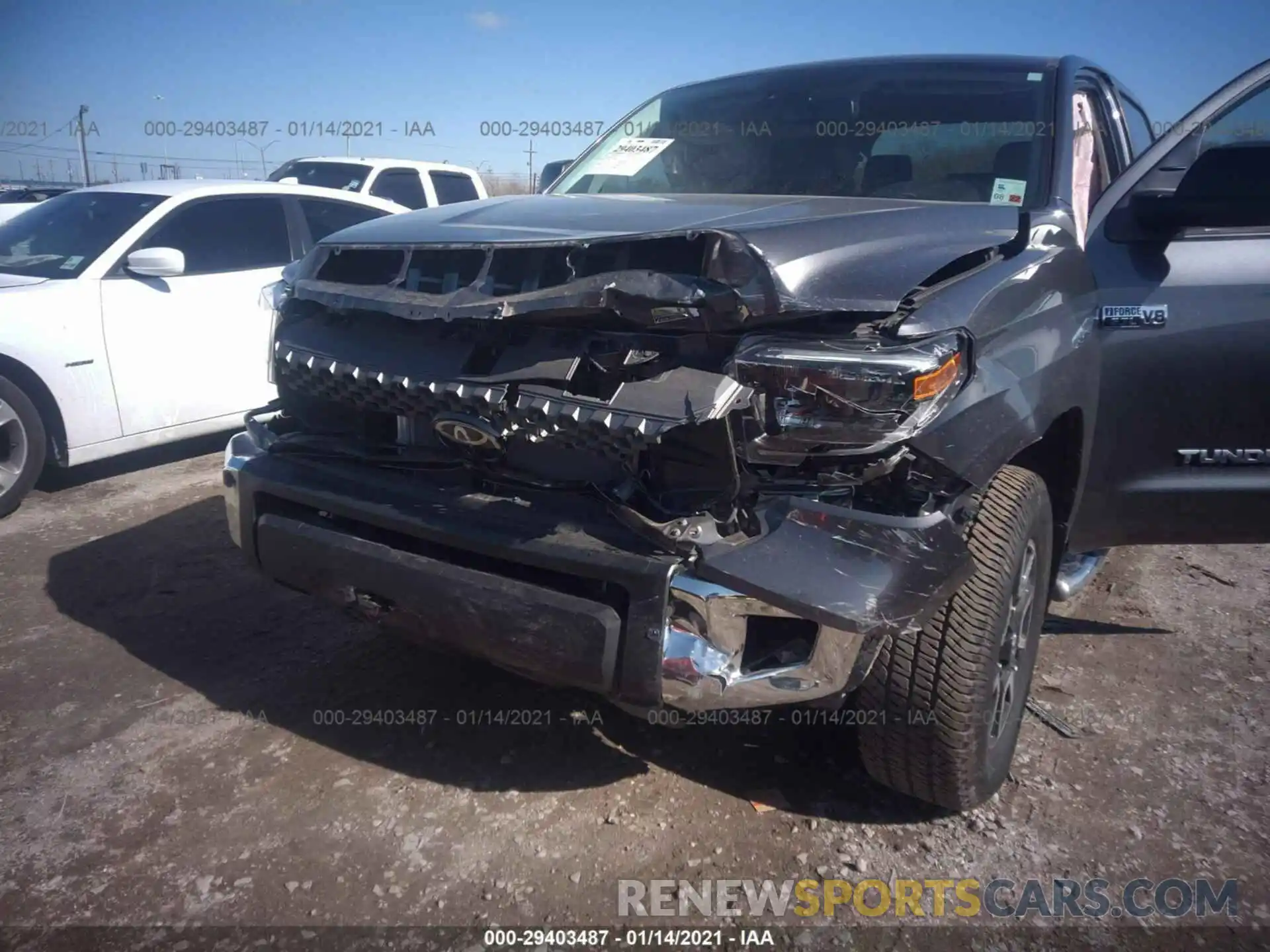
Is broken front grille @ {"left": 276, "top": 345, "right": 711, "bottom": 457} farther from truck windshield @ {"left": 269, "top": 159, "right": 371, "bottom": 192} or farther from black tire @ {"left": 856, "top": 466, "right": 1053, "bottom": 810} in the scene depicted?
truck windshield @ {"left": 269, "top": 159, "right": 371, "bottom": 192}

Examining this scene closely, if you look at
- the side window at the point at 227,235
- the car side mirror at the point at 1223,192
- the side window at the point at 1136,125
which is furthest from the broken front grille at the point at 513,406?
the side window at the point at 227,235

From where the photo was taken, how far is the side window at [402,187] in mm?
9781

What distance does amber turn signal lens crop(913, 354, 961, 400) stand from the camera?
6.10ft

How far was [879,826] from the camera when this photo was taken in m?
2.41

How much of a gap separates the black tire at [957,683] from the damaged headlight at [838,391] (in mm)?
410

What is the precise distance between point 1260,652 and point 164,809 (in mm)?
3552

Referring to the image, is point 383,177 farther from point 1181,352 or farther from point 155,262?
point 1181,352

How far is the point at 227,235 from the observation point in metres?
5.61

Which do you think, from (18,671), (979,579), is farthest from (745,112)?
(18,671)

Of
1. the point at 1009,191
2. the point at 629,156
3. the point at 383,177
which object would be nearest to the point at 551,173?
the point at 629,156

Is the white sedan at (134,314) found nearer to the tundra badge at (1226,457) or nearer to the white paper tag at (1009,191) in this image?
the white paper tag at (1009,191)

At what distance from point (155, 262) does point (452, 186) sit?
5972 mm

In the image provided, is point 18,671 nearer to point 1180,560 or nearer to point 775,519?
point 775,519

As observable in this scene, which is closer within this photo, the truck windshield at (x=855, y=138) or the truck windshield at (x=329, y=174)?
the truck windshield at (x=855, y=138)
